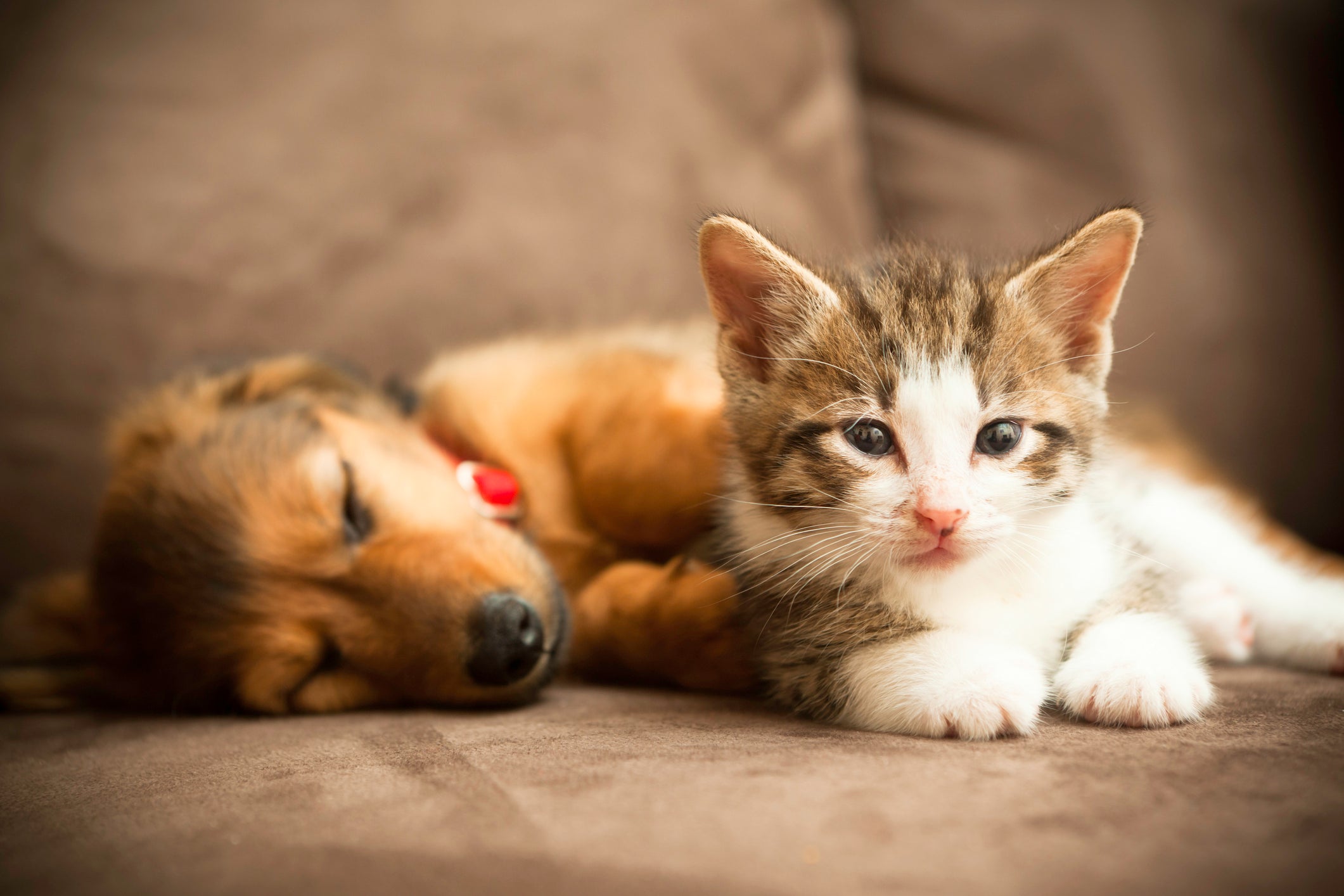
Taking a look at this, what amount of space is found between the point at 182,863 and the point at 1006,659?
3.48 feet

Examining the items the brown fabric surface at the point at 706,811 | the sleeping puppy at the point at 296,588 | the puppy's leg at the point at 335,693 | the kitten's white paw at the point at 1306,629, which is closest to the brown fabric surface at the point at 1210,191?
the kitten's white paw at the point at 1306,629

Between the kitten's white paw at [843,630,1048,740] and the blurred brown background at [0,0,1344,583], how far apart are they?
1.40m

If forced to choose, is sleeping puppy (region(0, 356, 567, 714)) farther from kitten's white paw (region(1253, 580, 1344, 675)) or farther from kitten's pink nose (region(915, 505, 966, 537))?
kitten's white paw (region(1253, 580, 1344, 675))

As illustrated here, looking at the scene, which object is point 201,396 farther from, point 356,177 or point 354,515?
point 356,177

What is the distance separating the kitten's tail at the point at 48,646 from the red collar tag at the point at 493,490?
78 centimetres

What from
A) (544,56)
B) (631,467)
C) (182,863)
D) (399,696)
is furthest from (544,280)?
(182,863)

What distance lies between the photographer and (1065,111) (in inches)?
103

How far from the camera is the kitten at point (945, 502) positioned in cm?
130

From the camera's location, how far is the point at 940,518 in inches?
50.6

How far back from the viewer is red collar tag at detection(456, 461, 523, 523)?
1.97 m

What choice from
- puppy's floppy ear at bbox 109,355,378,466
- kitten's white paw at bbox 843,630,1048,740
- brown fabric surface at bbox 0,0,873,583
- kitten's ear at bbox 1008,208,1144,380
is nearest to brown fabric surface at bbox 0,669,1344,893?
kitten's white paw at bbox 843,630,1048,740

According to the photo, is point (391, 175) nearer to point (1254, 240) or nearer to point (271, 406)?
point (271, 406)

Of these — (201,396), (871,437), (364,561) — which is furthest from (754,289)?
(201,396)

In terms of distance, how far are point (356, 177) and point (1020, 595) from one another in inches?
76.4
